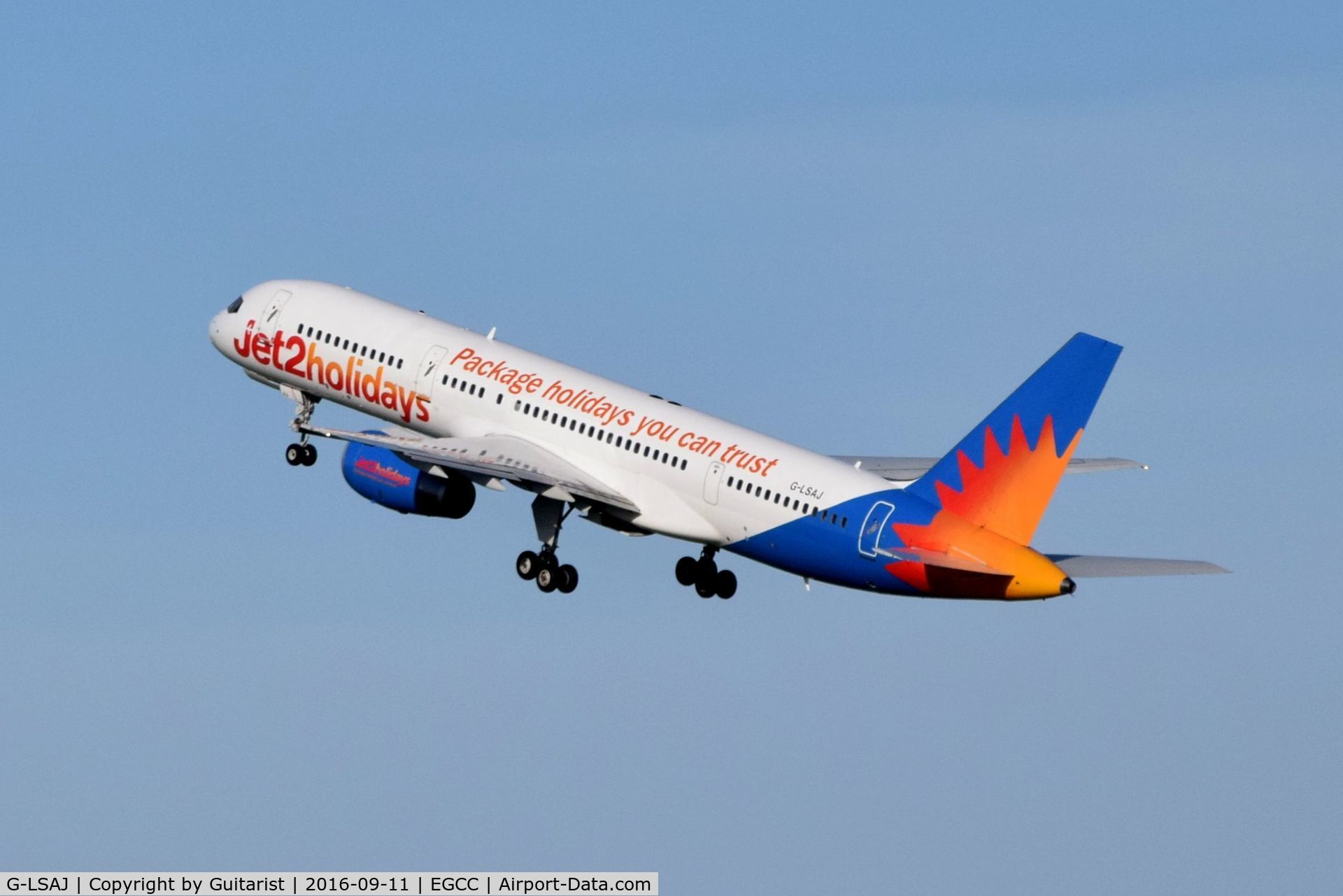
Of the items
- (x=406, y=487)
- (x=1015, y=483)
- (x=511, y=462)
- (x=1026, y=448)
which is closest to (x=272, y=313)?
(x=406, y=487)

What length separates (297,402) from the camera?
272 ft

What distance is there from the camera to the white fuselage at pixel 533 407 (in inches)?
2830

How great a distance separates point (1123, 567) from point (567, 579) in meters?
15.7

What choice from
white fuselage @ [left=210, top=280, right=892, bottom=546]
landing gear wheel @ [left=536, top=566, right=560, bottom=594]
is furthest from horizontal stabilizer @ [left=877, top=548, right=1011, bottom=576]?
landing gear wheel @ [left=536, top=566, right=560, bottom=594]

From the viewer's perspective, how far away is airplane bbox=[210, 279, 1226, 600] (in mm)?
67188

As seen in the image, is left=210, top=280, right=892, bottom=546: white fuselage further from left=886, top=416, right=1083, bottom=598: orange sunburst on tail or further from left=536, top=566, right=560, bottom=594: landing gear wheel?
left=536, top=566, right=560, bottom=594: landing gear wheel

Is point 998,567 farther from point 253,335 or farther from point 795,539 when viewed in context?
point 253,335

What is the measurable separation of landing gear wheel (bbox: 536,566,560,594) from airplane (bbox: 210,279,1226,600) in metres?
0.06

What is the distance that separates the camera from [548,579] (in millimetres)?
75875

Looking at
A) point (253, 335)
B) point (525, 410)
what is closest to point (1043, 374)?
point (525, 410)

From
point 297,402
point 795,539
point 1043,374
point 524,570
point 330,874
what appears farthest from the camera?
point 297,402

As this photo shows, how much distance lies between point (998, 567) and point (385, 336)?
67.9 ft

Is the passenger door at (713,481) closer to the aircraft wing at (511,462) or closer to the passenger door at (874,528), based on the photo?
the aircraft wing at (511,462)

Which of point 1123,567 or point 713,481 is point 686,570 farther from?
point 1123,567
